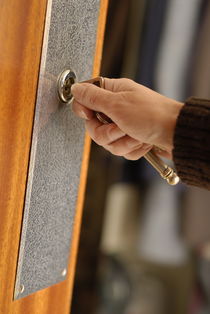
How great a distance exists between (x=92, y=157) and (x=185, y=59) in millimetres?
339

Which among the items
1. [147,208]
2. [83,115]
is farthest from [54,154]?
[147,208]

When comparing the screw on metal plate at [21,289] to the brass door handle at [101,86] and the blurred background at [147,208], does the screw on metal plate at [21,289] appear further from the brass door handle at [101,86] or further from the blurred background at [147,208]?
the blurred background at [147,208]

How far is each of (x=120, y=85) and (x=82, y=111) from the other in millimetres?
36

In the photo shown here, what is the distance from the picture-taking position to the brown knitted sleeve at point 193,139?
0.40 meters

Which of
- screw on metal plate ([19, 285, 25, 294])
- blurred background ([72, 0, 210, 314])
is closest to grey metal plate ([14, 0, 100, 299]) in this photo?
screw on metal plate ([19, 285, 25, 294])

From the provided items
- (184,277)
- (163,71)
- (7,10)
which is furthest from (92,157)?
(7,10)

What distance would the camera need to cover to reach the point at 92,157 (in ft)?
4.55

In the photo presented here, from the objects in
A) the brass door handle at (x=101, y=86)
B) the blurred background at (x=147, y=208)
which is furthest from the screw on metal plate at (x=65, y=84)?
the blurred background at (x=147, y=208)

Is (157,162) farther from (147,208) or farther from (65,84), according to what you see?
(147,208)

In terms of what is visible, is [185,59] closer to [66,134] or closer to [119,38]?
[119,38]

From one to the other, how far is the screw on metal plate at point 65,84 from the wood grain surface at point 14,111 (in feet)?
0.11

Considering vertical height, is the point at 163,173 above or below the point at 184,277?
above

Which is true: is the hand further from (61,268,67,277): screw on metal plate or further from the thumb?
(61,268,67,277): screw on metal plate

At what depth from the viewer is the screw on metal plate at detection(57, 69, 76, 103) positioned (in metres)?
0.43
